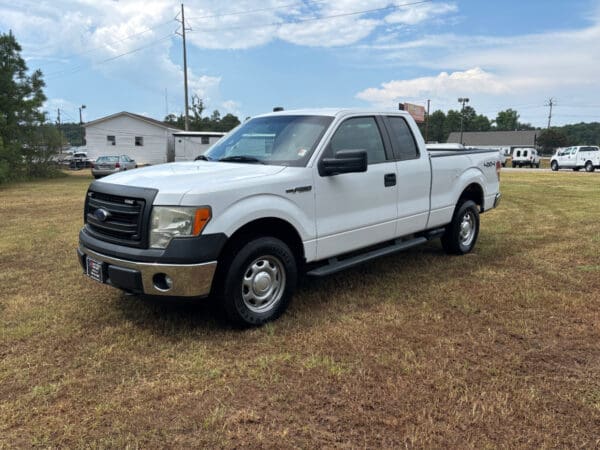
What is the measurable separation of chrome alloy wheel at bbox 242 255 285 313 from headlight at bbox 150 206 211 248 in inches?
23.1

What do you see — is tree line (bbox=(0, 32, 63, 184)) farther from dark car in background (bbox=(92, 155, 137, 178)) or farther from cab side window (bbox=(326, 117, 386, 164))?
cab side window (bbox=(326, 117, 386, 164))

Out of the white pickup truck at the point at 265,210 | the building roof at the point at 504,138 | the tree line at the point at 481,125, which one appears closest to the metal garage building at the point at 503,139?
the building roof at the point at 504,138

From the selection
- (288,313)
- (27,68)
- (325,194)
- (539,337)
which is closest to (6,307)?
(288,313)

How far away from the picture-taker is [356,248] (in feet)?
15.5

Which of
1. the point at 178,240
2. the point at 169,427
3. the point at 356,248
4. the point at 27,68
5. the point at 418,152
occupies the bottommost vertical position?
the point at 169,427

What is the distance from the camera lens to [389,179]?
16.3 ft

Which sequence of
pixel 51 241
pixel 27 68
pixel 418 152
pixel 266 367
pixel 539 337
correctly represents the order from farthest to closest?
pixel 27 68 < pixel 51 241 < pixel 418 152 < pixel 539 337 < pixel 266 367

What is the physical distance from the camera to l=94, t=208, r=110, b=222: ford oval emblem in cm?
378

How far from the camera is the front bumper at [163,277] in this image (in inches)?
135

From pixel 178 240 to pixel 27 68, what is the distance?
2595cm

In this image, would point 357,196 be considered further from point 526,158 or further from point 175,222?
point 526,158

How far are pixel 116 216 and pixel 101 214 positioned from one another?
0.15 m

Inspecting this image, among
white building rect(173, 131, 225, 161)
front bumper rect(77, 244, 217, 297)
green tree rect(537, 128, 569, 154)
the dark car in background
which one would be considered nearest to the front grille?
front bumper rect(77, 244, 217, 297)

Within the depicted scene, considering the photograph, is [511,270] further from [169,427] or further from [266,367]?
[169,427]
